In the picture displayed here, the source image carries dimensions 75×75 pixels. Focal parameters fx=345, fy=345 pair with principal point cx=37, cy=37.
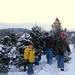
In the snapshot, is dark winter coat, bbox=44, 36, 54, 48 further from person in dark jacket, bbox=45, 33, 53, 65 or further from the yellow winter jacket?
the yellow winter jacket

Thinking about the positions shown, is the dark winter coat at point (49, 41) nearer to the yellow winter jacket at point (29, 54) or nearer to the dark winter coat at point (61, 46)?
the dark winter coat at point (61, 46)

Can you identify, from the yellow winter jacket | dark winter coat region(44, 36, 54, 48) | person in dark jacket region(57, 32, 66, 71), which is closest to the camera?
the yellow winter jacket

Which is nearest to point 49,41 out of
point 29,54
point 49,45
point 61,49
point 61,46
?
point 49,45

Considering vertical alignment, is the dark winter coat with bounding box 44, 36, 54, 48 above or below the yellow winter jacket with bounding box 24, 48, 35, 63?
above

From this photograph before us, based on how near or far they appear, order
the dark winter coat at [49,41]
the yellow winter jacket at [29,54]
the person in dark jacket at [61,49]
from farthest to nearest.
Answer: the dark winter coat at [49,41] < the person in dark jacket at [61,49] < the yellow winter jacket at [29,54]

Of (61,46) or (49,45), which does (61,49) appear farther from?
(49,45)

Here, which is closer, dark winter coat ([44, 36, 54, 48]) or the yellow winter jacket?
the yellow winter jacket

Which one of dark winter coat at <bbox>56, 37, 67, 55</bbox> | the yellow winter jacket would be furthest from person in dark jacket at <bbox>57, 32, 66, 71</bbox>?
the yellow winter jacket

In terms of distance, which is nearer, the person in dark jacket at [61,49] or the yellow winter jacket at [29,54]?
the yellow winter jacket at [29,54]

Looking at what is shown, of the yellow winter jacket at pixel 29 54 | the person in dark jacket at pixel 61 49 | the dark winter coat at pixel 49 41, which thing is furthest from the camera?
the dark winter coat at pixel 49 41

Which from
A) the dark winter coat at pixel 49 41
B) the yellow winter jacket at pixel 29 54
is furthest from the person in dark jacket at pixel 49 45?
the yellow winter jacket at pixel 29 54

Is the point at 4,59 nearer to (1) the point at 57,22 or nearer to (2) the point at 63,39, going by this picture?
(2) the point at 63,39

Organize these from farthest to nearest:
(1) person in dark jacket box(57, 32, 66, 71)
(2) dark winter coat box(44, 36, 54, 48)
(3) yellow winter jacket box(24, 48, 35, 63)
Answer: (2) dark winter coat box(44, 36, 54, 48) < (1) person in dark jacket box(57, 32, 66, 71) < (3) yellow winter jacket box(24, 48, 35, 63)

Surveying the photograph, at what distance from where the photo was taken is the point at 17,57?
62.2ft
